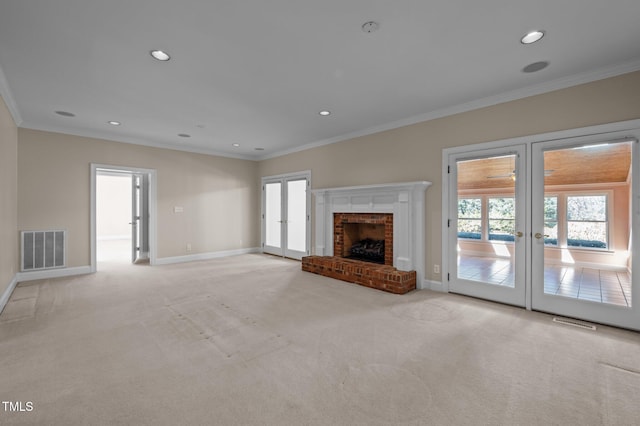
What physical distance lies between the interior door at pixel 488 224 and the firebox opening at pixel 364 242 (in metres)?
1.35

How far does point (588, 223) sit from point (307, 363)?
3.24 meters

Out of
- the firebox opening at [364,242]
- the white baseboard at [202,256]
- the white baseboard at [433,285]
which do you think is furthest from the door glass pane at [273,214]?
the white baseboard at [433,285]

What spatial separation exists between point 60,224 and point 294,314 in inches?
183

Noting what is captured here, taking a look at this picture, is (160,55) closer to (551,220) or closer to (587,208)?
(551,220)

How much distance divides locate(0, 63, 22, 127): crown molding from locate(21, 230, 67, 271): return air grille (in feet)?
5.83

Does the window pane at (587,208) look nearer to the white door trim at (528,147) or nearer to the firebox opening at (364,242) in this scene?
the white door trim at (528,147)

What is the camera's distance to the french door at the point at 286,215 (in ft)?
21.2

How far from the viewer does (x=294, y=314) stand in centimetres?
319

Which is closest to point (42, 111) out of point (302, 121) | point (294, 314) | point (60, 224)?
point (60, 224)

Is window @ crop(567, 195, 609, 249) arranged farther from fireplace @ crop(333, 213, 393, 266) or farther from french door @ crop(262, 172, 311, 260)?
french door @ crop(262, 172, 311, 260)

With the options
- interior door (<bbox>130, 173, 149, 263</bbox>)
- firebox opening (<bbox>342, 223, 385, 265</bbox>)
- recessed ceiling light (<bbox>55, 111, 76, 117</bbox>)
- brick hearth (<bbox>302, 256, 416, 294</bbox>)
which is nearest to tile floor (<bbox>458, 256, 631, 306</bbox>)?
brick hearth (<bbox>302, 256, 416, 294</bbox>)

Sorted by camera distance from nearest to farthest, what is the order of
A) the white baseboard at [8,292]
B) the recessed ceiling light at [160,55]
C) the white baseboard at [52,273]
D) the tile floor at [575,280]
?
the recessed ceiling light at [160,55], the tile floor at [575,280], the white baseboard at [8,292], the white baseboard at [52,273]

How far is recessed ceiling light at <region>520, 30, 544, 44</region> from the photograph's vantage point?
2334 millimetres

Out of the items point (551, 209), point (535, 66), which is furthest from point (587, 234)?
point (535, 66)
